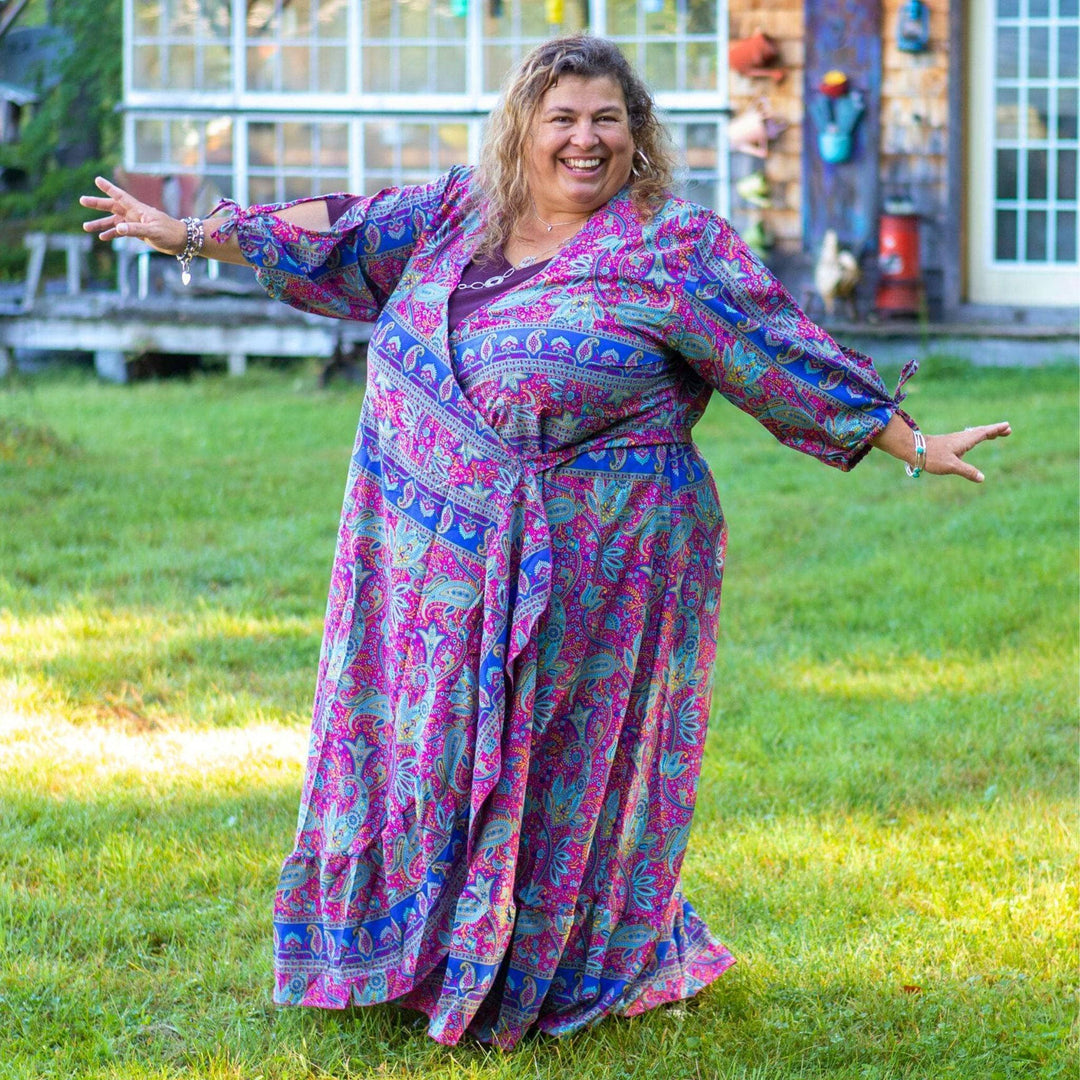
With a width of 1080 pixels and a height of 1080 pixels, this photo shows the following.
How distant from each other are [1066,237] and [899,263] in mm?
1328

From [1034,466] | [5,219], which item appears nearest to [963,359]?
[1034,466]

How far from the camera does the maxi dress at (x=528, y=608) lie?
9.75ft

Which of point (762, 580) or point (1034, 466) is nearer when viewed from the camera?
point (762, 580)

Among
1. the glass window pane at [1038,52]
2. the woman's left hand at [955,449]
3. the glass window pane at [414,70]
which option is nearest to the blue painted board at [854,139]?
the glass window pane at [1038,52]

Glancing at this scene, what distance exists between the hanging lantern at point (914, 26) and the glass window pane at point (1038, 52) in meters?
0.82

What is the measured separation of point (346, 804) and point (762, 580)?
3750mm

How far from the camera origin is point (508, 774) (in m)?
3.02

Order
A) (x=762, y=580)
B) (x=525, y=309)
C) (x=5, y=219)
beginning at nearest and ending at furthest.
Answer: (x=525, y=309)
(x=762, y=580)
(x=5, y=219)

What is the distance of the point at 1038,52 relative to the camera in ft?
38.8

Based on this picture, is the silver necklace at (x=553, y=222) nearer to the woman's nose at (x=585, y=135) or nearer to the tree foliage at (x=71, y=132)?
the woman's nose at (x=585, y=135)

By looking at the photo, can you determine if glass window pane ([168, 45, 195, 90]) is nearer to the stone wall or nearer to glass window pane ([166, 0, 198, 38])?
glass window pane ([166, 0, 198, 38])

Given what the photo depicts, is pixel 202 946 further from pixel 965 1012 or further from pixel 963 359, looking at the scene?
pixel 963 359

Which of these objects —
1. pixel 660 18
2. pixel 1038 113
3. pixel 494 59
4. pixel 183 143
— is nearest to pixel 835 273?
pixel 1038 113

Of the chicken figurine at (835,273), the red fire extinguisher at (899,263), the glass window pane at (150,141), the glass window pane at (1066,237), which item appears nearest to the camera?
the chicken figurine at (835,273)
